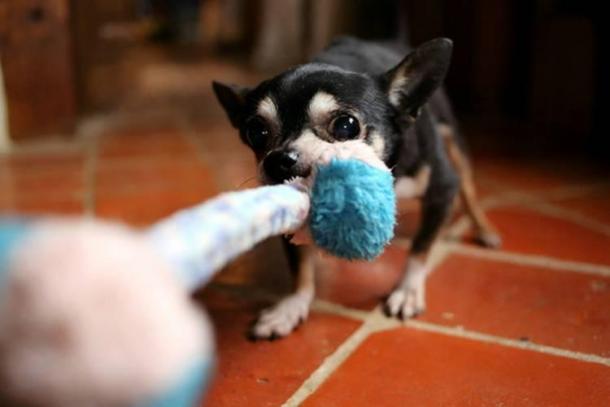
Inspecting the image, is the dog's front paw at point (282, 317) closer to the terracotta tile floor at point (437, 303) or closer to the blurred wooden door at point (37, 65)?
the terracotta tile floor at point (437, 303)

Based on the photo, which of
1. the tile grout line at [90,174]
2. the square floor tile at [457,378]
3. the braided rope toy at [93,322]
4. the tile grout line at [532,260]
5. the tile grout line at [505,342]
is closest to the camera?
the braided rope toy at [93,322]

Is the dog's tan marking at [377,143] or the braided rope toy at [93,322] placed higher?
the braided rope toy at [93,322]

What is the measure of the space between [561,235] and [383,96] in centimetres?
75

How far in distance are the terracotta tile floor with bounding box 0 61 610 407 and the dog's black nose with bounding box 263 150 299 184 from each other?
144mm

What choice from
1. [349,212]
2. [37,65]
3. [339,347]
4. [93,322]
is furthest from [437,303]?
[37,65]

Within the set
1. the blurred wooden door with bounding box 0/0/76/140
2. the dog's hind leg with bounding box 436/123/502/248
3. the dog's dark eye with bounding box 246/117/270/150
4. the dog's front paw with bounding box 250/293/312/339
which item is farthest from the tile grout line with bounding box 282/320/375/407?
the blurred wooden door with bounding box 0/0/76/140

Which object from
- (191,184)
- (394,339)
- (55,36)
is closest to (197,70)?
(55,36)

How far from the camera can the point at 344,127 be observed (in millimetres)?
1116

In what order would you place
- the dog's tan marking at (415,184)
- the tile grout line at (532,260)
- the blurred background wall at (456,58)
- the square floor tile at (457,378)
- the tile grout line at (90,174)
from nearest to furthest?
1. the square floor tile at (457,378)
2. the dog's tan marking at (415,184)
3. the tile grout line at (532,260)
4. the tile grout line at (90,174)
5. the blurred background wall at (456,58)

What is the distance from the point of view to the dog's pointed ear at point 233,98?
4.21ft

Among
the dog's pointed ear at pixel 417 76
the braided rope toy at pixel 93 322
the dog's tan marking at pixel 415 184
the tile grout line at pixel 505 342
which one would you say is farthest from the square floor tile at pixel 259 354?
the braided rope toy at pixel 93 322

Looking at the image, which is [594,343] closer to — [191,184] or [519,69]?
[191,184]

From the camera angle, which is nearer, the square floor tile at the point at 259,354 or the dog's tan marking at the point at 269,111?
the square floor tile at the point at 259,354

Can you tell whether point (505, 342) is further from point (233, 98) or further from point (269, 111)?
point (233, 98)
